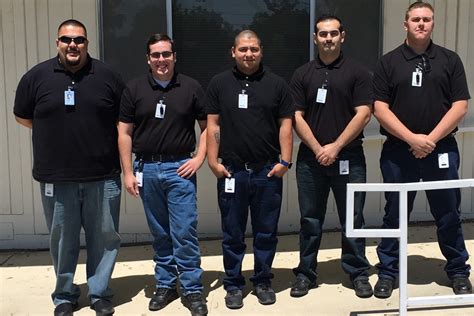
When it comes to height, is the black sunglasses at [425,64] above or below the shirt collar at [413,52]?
below

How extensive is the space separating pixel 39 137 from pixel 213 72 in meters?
2.20

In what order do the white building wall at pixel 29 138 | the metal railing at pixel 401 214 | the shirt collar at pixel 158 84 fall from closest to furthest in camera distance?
the metal railing at pixel 401 214 < the shirt collar at pixel 158 84 < the white building wall at pixel 29 138

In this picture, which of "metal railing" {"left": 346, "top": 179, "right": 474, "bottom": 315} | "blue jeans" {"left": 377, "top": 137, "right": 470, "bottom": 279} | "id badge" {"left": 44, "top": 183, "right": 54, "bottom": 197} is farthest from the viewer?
"blue jeans" {"left": 377, "top": 137, "right": 470, "bottom": 279}

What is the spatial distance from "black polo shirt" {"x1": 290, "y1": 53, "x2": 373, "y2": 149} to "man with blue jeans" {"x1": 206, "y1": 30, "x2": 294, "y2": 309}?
0.18 m

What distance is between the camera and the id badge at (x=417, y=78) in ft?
13.5

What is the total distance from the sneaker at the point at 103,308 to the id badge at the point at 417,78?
267 cm

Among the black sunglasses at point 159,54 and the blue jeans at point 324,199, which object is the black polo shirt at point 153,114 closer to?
the black sunglasses at point 159,54

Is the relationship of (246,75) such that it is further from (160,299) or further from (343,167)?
(160,299)

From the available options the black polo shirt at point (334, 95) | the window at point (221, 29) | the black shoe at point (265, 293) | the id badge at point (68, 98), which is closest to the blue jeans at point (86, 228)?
the id badge at point (68, 98)

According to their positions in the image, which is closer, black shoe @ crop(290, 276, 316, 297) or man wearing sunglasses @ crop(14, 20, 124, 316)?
man wearing sunglasses @ crop(14, 20, 124, 316)

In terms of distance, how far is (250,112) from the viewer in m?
3.99

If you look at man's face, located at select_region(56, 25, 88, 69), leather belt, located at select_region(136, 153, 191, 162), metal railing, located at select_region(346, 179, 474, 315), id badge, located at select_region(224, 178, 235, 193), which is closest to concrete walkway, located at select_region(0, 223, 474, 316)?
metal railing, located at select_region(346, 179, 474, 315)

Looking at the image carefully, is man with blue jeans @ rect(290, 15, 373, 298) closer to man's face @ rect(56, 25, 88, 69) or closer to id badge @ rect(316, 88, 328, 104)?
id badge @ rect(316, 88, 328, 104)

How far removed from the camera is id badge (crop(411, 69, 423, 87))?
13.5 feet
